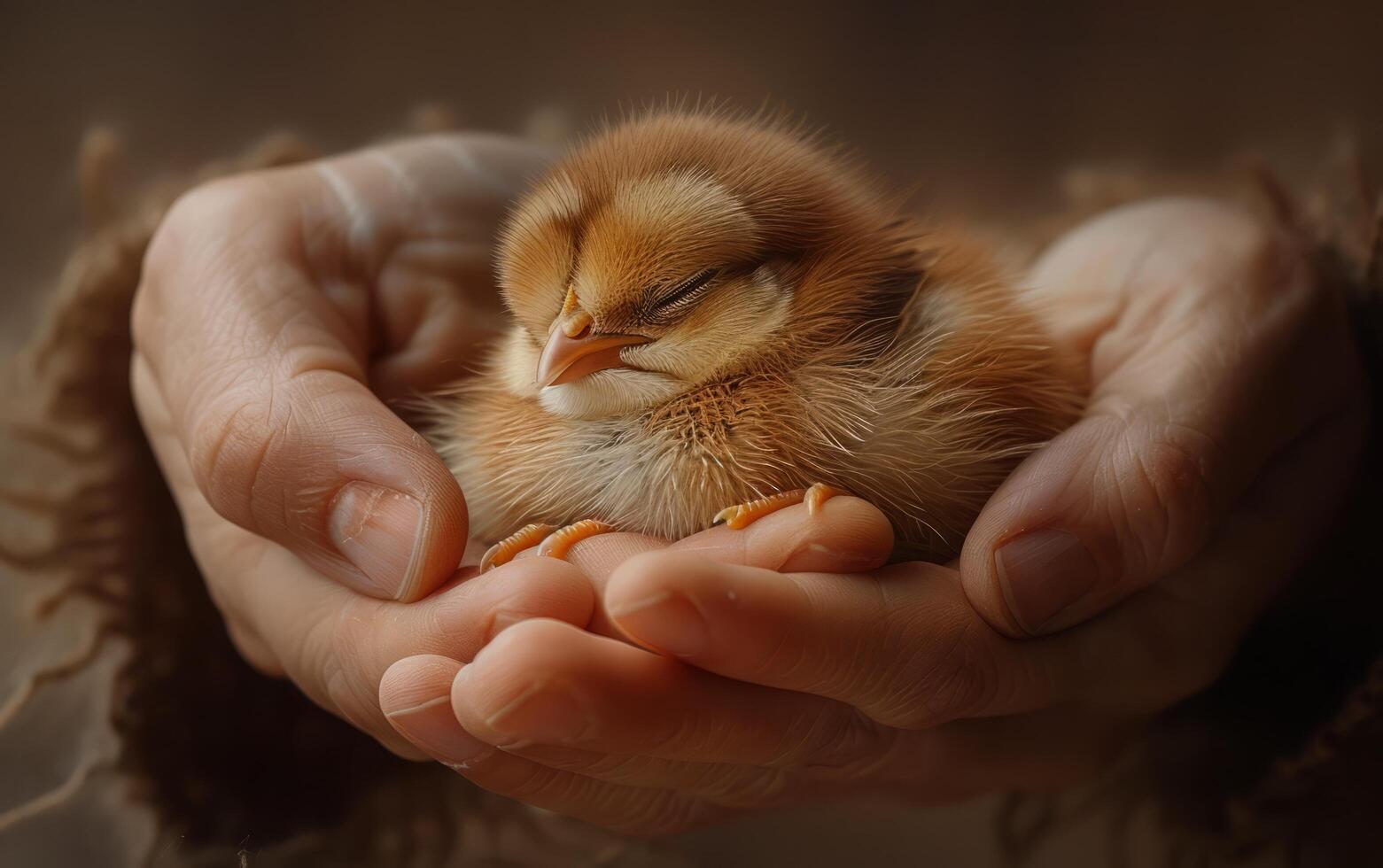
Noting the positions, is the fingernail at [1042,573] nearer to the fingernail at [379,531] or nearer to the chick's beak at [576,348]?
the chick's beak at [576,348]

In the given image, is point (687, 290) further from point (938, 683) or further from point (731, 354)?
point (938, 683)

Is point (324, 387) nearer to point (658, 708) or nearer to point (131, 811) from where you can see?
point (658, 708)

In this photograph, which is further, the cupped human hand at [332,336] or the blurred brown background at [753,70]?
the blurred brown background at [753,70]

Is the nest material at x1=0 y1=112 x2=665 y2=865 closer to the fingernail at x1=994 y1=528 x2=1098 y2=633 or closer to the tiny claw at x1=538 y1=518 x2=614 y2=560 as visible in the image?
the tiny claw at x1=538 y1=518 x2=614 y2=560

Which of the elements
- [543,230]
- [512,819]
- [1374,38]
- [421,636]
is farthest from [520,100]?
[1374,38]

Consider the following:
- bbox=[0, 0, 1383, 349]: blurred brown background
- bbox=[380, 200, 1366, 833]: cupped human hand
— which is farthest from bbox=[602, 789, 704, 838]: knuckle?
bbox=[0, 0, 1383, 349]: blurred brown background

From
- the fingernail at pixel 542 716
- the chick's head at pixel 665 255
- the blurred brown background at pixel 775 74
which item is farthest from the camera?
the blurred brown background at pixel 775 74

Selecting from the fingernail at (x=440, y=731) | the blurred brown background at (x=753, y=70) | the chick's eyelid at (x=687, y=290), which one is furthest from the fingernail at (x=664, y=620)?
the blurred brown background at (x=753, y=70)
